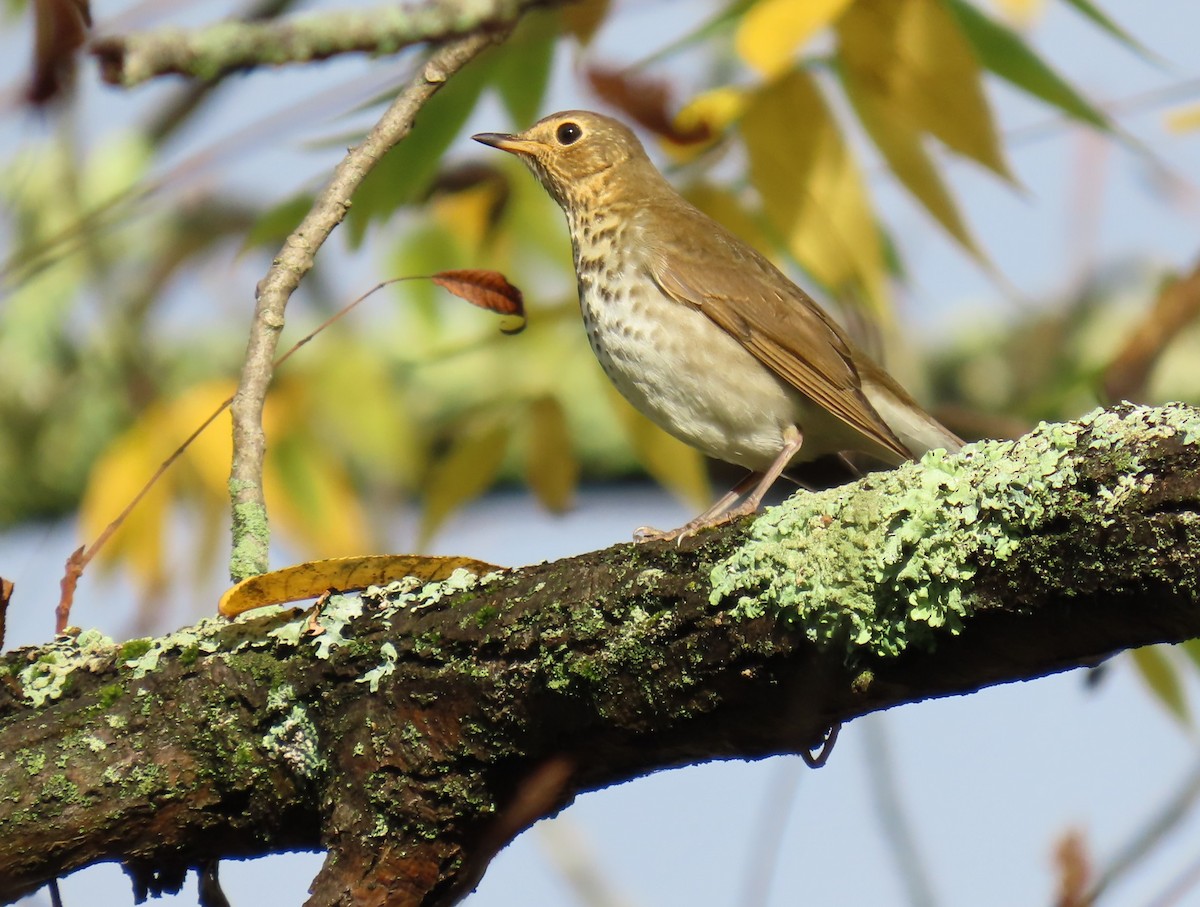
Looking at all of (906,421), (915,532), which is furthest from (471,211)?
(915,532)

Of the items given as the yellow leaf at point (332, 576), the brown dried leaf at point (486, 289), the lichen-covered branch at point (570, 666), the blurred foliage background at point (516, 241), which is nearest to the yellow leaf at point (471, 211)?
the blurred foliage background at point (516, 241)

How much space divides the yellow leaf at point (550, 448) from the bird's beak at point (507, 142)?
1181 millimetres

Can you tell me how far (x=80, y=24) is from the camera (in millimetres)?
1719

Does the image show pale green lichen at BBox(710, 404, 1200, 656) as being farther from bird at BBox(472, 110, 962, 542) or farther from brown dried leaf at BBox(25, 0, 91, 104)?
bird at BBox(472, 110, 962, 542)

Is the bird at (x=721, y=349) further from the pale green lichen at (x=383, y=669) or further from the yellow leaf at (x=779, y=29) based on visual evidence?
the pale green lichen at (x=383, y=669)

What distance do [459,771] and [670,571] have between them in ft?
1.58

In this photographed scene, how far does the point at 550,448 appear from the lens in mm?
3561

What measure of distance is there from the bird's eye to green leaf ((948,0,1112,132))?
191 centimetres

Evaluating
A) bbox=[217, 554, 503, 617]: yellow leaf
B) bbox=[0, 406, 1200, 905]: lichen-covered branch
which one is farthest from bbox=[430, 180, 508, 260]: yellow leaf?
bbox=[0, 406, 1200, 905]: lichen-covered branch

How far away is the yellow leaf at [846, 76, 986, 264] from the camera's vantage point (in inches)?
114

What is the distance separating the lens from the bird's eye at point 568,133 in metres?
4.75

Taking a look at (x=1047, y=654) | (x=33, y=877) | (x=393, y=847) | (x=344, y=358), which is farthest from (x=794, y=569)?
(x=344, y=358)

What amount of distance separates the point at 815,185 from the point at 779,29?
45 centimetres

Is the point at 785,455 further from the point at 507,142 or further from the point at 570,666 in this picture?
the point at 570,666
